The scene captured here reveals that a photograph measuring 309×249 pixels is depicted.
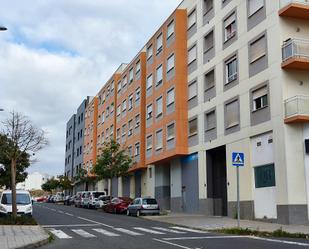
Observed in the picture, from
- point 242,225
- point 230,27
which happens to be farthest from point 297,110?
point 230,27

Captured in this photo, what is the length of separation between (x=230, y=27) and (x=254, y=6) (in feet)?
11.0

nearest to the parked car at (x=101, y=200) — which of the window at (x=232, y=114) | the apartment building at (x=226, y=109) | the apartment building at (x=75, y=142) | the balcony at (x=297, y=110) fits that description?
the apartment building at (x=226, y=109)

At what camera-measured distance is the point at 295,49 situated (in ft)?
77.3

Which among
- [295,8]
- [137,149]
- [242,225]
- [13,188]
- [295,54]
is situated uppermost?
[295,8]

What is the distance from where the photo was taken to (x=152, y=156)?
42.2m

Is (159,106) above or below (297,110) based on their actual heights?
above

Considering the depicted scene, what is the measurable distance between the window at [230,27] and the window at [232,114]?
4.29 metres

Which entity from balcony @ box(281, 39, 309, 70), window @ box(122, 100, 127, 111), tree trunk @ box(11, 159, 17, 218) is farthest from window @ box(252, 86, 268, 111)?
window @ box(122, 100, 127, 111)

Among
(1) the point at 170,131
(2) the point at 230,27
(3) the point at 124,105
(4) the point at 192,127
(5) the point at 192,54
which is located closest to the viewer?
(2) the point at 230,27

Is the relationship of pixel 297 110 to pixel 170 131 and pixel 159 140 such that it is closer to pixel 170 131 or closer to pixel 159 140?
pixel 170 131

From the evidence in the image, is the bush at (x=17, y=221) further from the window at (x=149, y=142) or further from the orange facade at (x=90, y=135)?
the orange facade at (x=90, y=135)

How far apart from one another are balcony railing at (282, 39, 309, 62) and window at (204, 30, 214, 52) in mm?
9307

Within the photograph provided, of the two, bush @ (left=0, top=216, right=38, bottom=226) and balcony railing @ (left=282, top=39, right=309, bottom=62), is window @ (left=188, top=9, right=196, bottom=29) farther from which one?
bush @ (left=0, top=216, right=38, bottom=226)

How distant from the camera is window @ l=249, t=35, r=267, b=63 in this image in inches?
1025
